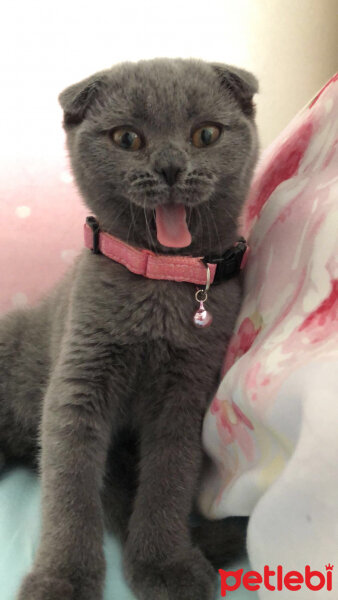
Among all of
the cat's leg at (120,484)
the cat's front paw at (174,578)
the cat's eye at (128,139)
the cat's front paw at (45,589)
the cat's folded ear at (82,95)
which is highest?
the cat's folded ear at (82,95)

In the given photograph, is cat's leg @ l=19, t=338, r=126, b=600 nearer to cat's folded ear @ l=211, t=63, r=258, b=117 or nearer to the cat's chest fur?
the cat's chest fur

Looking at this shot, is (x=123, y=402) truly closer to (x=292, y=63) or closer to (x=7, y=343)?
(x=7, y=343)

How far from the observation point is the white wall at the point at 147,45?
1.06 meters

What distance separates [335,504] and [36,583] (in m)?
0.34

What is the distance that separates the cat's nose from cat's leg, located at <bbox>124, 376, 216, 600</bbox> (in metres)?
0.25

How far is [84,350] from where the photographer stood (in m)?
0.67

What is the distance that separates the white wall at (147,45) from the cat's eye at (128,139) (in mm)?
456

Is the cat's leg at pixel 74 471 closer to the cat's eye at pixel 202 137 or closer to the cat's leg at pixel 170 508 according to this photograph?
the cat's leg at pixel 170 508

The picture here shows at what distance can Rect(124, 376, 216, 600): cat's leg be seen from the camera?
0.58 metres

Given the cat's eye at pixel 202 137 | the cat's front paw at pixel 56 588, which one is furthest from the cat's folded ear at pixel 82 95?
the cat's front paw at pixel 56 588

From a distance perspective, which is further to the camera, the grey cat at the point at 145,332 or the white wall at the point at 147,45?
the white wall at the point at 147,45

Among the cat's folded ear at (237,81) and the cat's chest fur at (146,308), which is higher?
the cat's folded ear at (237,81)

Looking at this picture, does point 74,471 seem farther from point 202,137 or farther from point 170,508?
point 202,137

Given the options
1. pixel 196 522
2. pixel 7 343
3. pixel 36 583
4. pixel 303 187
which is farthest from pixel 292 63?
pixel 36 583
